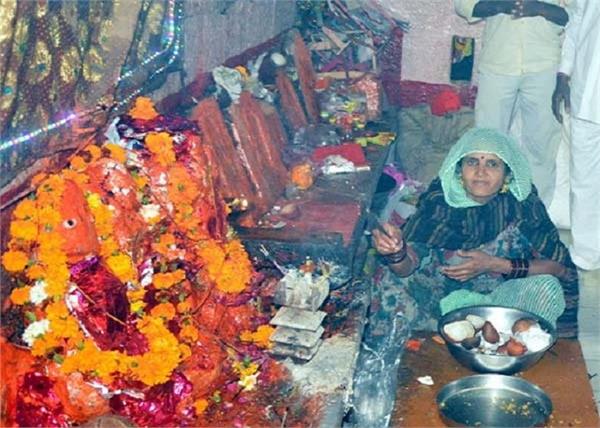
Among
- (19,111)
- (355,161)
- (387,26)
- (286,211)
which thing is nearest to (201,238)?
(19,111)

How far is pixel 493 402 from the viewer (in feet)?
13.0

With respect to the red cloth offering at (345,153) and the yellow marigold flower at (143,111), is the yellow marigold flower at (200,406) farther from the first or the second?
the red cloth offering at (345,153)

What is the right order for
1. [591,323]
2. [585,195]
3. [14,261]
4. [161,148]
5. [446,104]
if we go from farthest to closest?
[446,104], [585,195], [591,323], [161,148], [14,261]

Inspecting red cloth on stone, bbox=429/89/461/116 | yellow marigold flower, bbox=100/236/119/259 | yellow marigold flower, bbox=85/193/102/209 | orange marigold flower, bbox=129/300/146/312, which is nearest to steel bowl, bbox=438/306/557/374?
orange marigold flower, bbox=129/300/146/312

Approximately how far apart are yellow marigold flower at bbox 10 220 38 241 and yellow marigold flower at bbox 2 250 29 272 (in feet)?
0.21

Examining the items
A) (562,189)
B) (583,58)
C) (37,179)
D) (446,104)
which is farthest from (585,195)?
(37,179)

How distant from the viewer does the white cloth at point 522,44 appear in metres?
7.41

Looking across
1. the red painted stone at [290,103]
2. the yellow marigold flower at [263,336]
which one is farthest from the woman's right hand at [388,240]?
the red painted stone at [290,103]

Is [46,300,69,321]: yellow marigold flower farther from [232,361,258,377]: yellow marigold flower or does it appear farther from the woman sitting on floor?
the woman sitting on floor

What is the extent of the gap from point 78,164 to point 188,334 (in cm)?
81

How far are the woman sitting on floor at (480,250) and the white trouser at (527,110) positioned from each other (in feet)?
7.94

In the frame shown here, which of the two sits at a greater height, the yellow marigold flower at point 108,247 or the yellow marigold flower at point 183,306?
the yellow marigold flower at point 108,247

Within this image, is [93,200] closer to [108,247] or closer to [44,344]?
[108,247]

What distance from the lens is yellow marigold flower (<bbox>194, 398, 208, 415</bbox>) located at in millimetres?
3428
